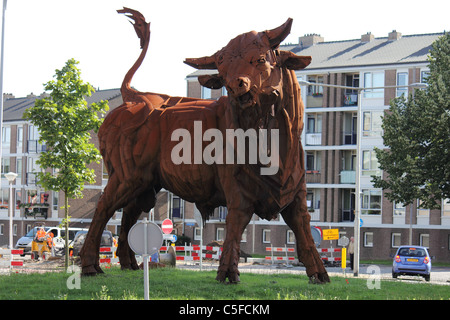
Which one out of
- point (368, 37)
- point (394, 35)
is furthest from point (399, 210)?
point (368, 37)

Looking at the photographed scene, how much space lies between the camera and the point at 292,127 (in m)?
14.5

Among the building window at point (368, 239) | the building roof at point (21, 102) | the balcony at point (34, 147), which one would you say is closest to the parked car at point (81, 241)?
the building window at point (368, 239)

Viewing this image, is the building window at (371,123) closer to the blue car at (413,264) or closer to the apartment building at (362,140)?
the apartment building at (362,140)

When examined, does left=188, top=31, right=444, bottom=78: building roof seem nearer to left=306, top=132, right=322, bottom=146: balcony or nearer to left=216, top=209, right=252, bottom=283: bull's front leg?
left=306, top=132, right=322, bottom=146: balcony

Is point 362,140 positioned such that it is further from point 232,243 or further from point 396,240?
point 232,243

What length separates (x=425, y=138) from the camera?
38250mm

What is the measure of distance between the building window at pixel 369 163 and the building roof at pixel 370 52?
6588mm

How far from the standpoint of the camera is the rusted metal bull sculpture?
13.9m

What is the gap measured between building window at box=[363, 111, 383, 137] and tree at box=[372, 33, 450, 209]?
14669mm

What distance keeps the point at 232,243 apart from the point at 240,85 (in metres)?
3.15

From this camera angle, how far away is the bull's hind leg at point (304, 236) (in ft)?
49.9

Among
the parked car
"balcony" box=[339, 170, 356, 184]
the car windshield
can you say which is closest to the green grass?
the car windshield
